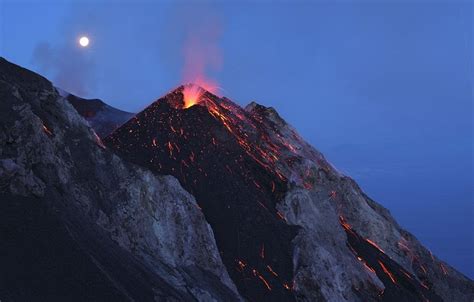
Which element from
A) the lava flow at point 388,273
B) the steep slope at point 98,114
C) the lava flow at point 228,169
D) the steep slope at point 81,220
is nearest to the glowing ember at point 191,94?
the lava flow at point 228,169

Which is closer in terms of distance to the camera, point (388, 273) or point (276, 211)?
point (276, 211)

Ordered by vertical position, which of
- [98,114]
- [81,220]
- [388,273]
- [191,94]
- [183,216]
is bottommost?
[81,220]

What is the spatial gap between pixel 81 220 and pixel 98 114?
32.1 meters

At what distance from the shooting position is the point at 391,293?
27875 mm

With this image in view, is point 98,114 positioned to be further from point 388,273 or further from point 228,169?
point 388,273

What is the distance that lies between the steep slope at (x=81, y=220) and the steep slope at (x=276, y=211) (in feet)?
7.27

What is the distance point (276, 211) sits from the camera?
29.2 meters

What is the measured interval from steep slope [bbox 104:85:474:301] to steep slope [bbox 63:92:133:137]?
13.4 meters

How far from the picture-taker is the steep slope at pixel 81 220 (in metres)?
17.2

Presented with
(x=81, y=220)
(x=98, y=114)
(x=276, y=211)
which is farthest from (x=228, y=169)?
(x=98, y=114)

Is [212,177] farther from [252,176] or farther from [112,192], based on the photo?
[112,192]

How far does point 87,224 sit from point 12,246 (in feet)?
13.1

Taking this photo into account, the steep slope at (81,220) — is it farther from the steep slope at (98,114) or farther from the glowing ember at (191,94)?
the steep slope at (98,114)

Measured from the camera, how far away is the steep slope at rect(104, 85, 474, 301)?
2580 cm
